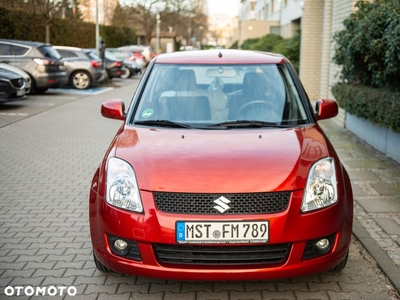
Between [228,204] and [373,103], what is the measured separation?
5.87 m

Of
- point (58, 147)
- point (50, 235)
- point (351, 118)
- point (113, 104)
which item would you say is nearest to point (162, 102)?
point (113, 104)

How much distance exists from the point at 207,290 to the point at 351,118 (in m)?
8.08

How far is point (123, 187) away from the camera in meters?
3.61

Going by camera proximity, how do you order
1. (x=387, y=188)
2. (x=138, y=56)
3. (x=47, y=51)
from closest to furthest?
(x=387, y=188) → (x=47, y=51) → (x=138, y=56)

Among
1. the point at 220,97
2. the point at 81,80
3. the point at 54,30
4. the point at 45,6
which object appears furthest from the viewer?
the point at 54,30

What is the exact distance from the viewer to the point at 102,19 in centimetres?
5569

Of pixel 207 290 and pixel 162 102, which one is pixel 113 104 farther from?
pixel 207 290

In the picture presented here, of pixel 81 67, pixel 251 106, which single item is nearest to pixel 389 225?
pixel 251 106

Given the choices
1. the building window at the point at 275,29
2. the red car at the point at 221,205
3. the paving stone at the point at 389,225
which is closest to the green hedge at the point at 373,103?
the paving stone at the point at 389,225

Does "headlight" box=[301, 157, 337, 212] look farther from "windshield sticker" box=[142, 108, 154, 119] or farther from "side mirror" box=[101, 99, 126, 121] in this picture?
"side mirror" box=[101, 99, 126, 121]

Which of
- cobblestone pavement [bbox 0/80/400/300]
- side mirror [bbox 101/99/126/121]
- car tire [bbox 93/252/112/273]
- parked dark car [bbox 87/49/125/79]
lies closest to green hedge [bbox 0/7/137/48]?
parked dark car [bbox 87/49/125/79]

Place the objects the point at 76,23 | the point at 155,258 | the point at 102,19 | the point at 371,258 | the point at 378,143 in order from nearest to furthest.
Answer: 1. the point at 155,258
2. the point at 371,258
3. the point at 378,143
4. the point at 76,23
5. the point at 102,19

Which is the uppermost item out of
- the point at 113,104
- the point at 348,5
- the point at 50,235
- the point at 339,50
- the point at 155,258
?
the point at 348,5

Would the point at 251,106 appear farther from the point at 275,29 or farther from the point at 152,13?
the point at 152,13
